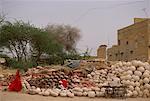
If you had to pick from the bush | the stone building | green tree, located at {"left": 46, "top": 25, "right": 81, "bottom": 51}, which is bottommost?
the bush

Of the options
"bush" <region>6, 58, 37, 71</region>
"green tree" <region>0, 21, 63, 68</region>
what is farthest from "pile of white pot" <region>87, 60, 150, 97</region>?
"green tree" <region>0, 21, 63, 68</region>

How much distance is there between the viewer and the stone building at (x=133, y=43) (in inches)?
701

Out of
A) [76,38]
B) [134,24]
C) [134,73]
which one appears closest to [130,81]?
[134,73]

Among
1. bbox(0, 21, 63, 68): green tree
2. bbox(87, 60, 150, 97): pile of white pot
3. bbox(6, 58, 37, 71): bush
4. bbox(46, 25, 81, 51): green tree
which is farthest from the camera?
bbox(46, 25, 81, 51): green tree

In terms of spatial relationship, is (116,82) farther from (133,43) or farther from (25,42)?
(25,42)

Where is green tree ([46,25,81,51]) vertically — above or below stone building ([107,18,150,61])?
above

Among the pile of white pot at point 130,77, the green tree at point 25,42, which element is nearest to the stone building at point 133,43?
the green tree at point 25,42

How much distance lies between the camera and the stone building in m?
17.8

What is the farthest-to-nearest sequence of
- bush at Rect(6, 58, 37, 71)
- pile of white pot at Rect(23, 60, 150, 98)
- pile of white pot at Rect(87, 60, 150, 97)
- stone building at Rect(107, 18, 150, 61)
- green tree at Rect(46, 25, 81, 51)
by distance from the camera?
1. green tree at Rect(46, 25, 81, 51)
2. stone building at Rect(107, 18, 150, 61)
3. bush at Rect(6, 58, 37, 71)
4. pile of white pot at Rect(87, 60, 150, 97)
5. pile of white pot at Rect(23, 60, 150, 98)

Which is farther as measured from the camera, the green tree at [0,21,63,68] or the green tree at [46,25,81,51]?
the green tree at [46,25,81,51]

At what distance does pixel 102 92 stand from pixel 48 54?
1258 cm

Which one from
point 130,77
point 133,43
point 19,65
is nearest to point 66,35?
point 133,43

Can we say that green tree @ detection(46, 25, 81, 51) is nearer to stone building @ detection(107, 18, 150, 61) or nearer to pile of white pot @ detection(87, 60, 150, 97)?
stone building @ detection(107, 18, 150, 61)

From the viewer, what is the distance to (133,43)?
778 inches
